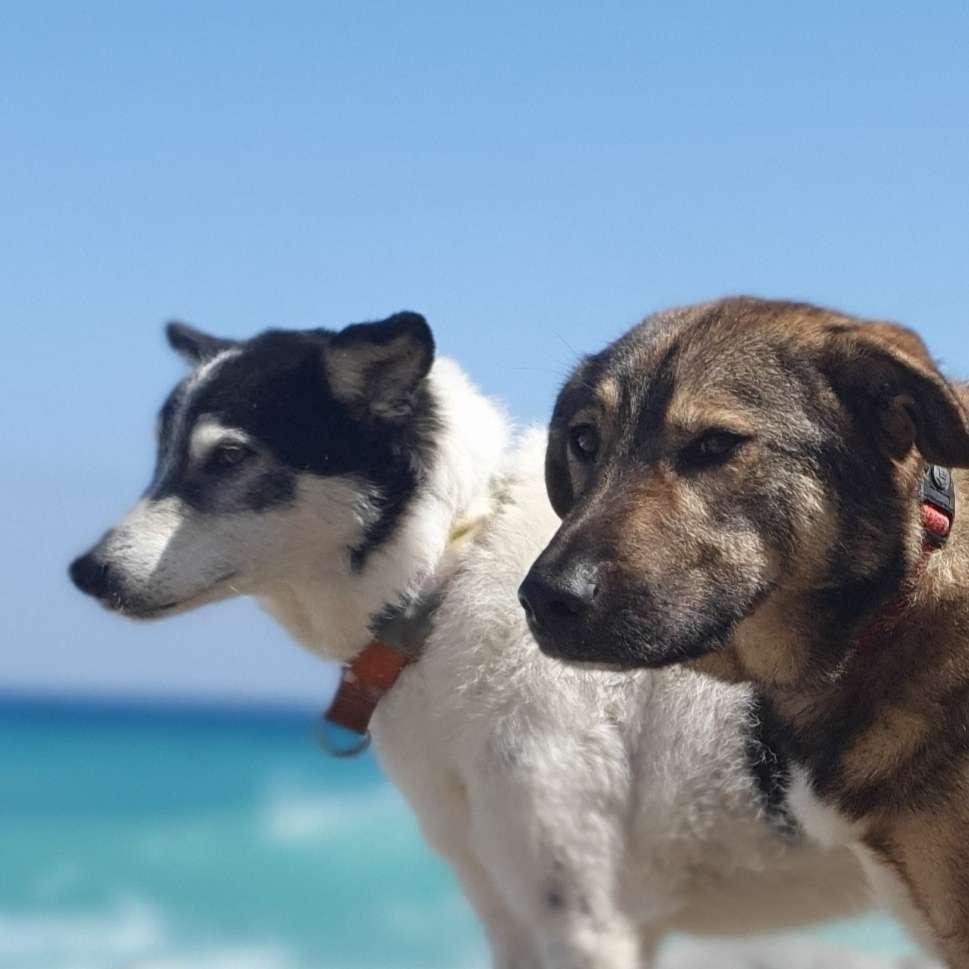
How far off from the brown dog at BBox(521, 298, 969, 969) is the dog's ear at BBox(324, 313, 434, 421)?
1.60m

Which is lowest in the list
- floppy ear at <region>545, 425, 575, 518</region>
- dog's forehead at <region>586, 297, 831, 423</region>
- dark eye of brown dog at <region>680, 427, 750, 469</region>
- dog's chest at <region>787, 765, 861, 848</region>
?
dog's chest at <region>787, 765, 861, 848</region>

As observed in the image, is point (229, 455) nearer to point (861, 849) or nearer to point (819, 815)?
point (819, 815)

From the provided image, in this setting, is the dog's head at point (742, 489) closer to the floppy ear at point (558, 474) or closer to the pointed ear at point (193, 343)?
the floppy ear at point (558, 474)

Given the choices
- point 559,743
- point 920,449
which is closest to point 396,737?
point 559,743

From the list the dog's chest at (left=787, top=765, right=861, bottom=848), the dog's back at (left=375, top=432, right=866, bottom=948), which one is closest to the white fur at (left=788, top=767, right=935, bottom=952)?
the dog's chest at (left=787, top=765, right=861, bottom=848)

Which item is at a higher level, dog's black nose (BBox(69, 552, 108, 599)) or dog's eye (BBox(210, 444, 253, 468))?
dog's eye (BBox(210, 444, 253, 468))

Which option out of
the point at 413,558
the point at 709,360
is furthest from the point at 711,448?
the point at 413,558

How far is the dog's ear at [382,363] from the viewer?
18.2 feet

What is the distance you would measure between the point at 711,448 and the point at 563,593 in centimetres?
47

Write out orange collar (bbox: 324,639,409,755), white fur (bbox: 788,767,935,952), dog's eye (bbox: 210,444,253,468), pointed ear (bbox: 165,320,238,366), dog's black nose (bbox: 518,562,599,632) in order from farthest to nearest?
pointed ear (bbox: 165,320,238,366) → dog's eye (bbox: 210,444,253,468) → orange collar (bbox: 324,639,409,755) → white fur (bbox: 788,767,935,952) → dog's black nose (bbox: 518,562,599,632)

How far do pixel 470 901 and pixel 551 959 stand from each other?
386mm

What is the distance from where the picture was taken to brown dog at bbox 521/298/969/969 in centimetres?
360

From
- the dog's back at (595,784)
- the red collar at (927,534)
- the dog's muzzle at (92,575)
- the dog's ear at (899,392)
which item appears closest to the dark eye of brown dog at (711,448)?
the dog's ear at (899,392)

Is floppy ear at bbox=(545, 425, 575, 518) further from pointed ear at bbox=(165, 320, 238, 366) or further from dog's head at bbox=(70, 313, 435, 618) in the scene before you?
pointed ear at bbox=(165, 320, 238, 366)
